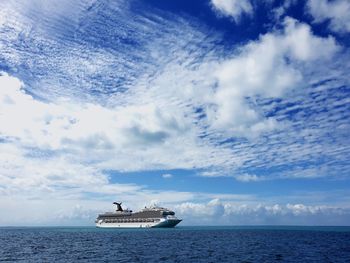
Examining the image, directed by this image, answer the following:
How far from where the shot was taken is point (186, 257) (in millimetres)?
60812

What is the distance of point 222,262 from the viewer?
55.2 meters

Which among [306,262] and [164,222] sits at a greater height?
[164,222]

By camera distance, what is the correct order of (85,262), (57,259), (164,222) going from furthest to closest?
(164,222) < (57,259) < (85,262)

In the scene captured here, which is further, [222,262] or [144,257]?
[144,257]

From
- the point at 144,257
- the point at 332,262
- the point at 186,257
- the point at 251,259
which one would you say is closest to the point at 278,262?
the point at 251,259

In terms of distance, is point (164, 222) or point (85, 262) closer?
point (85, 262)

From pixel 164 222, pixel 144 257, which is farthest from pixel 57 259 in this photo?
pixel 164 222

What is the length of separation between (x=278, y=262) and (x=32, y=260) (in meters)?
38.9

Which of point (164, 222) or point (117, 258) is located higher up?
point (164, 222)

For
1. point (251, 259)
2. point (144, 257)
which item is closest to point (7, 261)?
point (144, 257)

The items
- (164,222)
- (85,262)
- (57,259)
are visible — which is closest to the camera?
(85,262)

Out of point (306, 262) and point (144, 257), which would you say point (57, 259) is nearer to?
point (144, 257)

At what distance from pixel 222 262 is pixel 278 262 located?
8764 millimetres

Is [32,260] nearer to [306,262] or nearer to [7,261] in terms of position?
[7,261]
